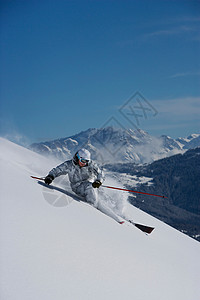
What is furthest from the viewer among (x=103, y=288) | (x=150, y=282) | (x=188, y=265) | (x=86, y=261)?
(x=188, y=265)

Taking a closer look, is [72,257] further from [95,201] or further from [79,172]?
[79,172]

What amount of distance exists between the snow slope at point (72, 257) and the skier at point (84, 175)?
42.2 inches

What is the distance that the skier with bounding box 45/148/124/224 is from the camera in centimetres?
893

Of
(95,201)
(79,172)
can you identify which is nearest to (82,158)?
(79,172)

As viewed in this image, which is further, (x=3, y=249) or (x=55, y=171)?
(x=55, y=171)

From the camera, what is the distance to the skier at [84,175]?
29.3ft

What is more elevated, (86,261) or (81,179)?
(81,179)

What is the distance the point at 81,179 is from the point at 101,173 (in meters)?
0.61

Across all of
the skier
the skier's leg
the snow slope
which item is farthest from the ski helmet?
the snow slope

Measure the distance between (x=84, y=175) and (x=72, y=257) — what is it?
4.65 m

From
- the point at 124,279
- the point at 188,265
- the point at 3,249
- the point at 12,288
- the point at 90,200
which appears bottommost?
the point at 188,265

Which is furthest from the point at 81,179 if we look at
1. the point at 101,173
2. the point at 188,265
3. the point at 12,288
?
the point at 12,288

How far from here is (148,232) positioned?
9.06 metres

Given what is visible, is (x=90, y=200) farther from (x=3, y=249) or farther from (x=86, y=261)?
(x=3, y=249)
